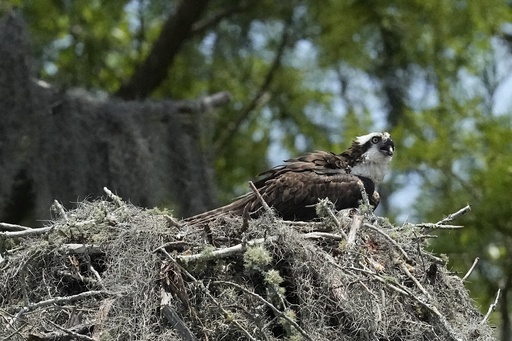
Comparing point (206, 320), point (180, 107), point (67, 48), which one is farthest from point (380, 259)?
point (67, 48)

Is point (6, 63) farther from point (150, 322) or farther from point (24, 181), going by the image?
point (150, 322)

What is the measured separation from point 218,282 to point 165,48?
285 inches

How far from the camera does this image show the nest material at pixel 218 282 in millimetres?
5480

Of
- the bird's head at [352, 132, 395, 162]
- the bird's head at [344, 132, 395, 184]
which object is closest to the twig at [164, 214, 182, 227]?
the bird's head at [344, 132, 395, 184]

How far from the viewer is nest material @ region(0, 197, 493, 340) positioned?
5480 mm

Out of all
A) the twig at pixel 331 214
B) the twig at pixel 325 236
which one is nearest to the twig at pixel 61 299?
the twig at pixel 325 236

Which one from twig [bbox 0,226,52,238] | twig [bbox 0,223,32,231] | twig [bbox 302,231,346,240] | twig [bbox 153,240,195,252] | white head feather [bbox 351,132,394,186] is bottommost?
twig [bbox 302,231,346,240]

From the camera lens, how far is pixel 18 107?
31.4ft

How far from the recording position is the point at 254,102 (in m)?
14.2

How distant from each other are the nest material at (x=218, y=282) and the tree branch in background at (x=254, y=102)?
7758 mm

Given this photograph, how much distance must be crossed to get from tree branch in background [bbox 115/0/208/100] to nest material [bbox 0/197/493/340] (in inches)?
256

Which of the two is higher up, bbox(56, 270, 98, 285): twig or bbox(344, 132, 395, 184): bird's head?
bbox(344, 132, 395, 184): bird's head

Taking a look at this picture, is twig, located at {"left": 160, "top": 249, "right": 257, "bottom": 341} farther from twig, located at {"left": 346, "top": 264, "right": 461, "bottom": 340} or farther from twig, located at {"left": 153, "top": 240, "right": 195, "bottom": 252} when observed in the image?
twig, located at {"left": 346, "top": 264, "right": 461, "bottom": 340}

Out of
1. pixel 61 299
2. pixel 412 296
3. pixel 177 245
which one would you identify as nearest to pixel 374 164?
pixel 412 296
